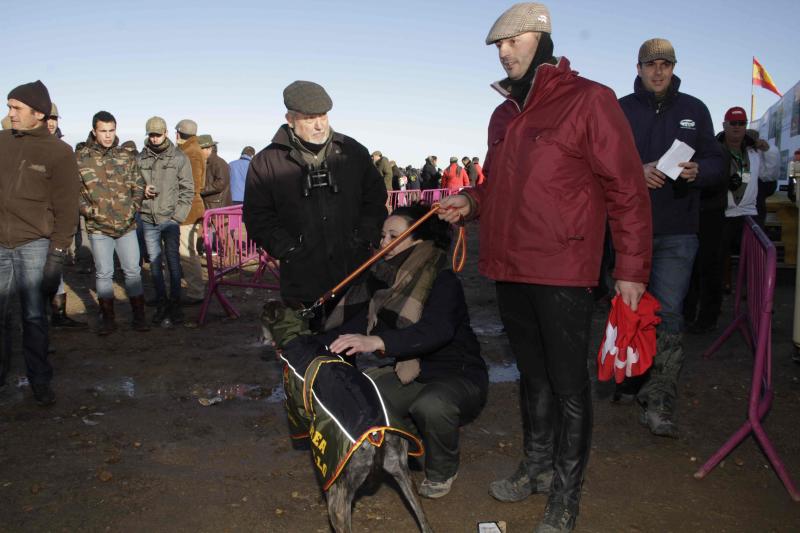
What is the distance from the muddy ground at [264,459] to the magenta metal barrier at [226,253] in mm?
1436

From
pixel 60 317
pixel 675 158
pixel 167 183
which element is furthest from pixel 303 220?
pixel 60 317

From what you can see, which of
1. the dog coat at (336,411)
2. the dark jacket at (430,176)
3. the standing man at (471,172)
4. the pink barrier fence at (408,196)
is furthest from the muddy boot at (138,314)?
the dark jacket at (430,176)

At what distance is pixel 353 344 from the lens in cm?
307

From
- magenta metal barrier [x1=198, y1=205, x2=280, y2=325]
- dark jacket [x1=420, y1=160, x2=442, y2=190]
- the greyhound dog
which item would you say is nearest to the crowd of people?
the greyhound dog

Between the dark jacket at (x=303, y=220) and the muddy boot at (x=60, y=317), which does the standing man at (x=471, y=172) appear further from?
the dark jacket at (x=303, y=220)

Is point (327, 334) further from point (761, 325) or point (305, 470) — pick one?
point (761, 325)

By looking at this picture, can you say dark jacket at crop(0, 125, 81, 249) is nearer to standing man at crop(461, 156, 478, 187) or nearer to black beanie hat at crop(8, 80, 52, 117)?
black beanie hat at crop(8, 80, 52, 117)

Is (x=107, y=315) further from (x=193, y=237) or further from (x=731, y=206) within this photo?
(x=731, y=206)

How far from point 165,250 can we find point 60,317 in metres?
1.30

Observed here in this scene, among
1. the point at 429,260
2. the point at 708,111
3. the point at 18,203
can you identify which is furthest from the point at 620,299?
the point at 18,203

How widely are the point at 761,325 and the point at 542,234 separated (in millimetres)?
1737

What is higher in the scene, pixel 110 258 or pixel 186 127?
pixel 186 127

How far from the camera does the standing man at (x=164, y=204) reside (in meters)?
7.46

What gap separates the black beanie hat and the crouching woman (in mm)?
2853
